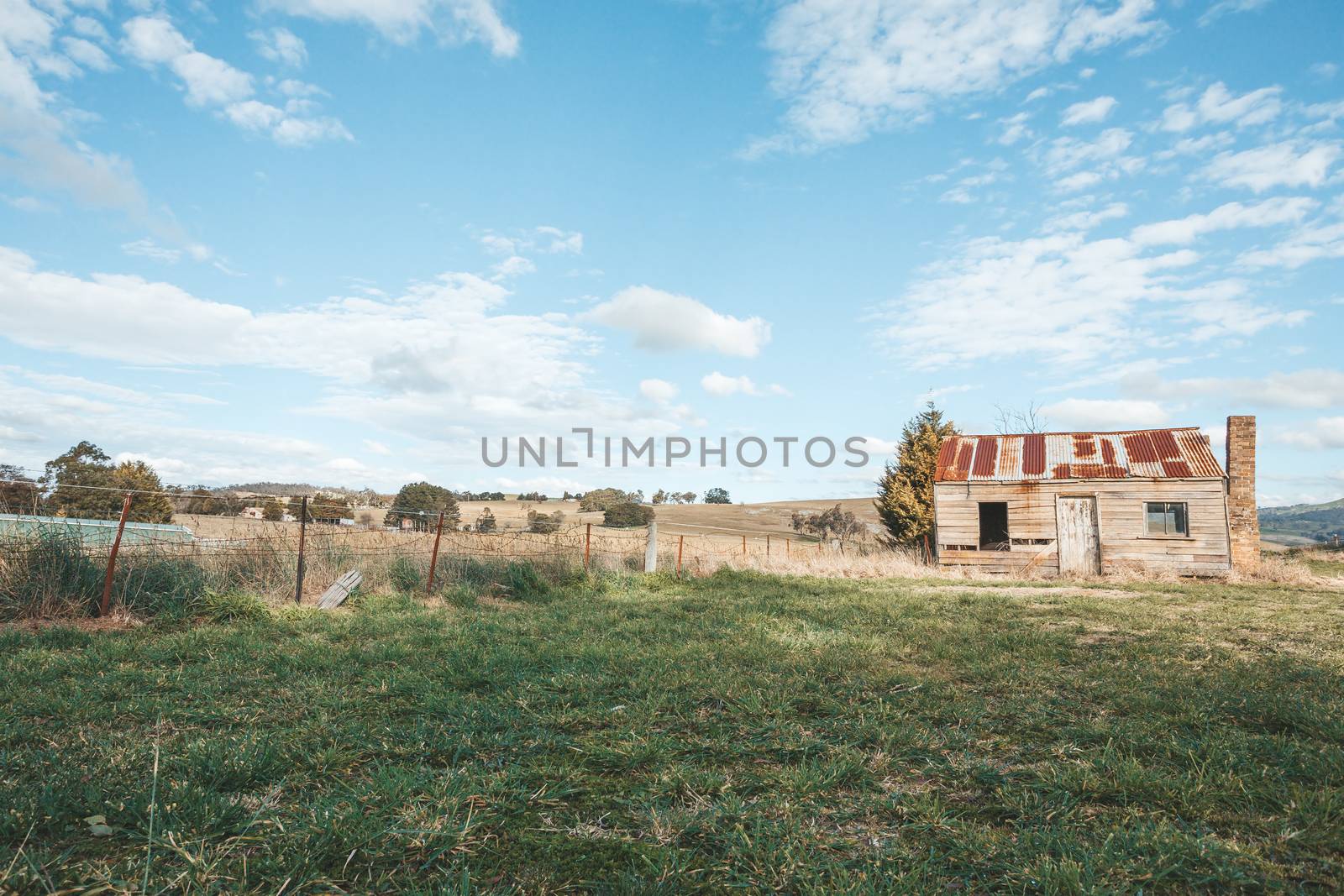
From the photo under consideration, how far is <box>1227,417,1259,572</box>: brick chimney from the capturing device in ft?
59.1

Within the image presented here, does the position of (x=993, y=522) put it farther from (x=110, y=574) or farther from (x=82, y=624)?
(x=82, y=624)

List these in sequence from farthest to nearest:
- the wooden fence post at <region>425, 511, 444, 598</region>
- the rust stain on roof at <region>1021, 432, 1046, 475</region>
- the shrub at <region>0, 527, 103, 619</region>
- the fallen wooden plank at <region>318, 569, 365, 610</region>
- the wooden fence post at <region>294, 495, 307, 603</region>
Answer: the rust stain on roof at <region>1021, 432, 1046, 475</region>
the wooden fence post at <region>425, 511, 444, 598</region>
the wooden fence post at <region>294, 495, 307, 603</region>
the fallen wooden plank at <region>318, 569, 365, 610</region>
the shrub at <region>0, 527, 103, 619</region>

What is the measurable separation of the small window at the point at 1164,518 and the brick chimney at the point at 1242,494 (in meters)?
1.06

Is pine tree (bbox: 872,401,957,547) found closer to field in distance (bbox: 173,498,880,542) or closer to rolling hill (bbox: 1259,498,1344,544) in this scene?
field in distance (bbox: 173,498,880,542)

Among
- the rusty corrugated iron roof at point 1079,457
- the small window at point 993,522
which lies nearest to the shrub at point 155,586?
the rusty corrugated iron roof at point 1079,457

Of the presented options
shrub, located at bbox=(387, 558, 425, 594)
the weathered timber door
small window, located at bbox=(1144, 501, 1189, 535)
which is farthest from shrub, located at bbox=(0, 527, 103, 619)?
small window, located at bbox=(1144, 501, 1189, 535)

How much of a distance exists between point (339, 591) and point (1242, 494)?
22.4 m

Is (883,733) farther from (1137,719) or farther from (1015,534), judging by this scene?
(1015,534)

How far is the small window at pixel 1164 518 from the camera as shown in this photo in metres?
18.0

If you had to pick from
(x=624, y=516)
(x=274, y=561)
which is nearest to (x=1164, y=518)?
(x=624, y=516)

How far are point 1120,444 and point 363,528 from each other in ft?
67.3

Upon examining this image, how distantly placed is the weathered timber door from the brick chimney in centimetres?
314

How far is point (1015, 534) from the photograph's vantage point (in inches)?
755

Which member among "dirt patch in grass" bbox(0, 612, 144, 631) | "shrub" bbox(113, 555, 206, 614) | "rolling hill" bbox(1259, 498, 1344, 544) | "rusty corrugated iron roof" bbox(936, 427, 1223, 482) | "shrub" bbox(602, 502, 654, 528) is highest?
"rusty corrugated iron roof" bbox(936, 427, 1223, 482)
